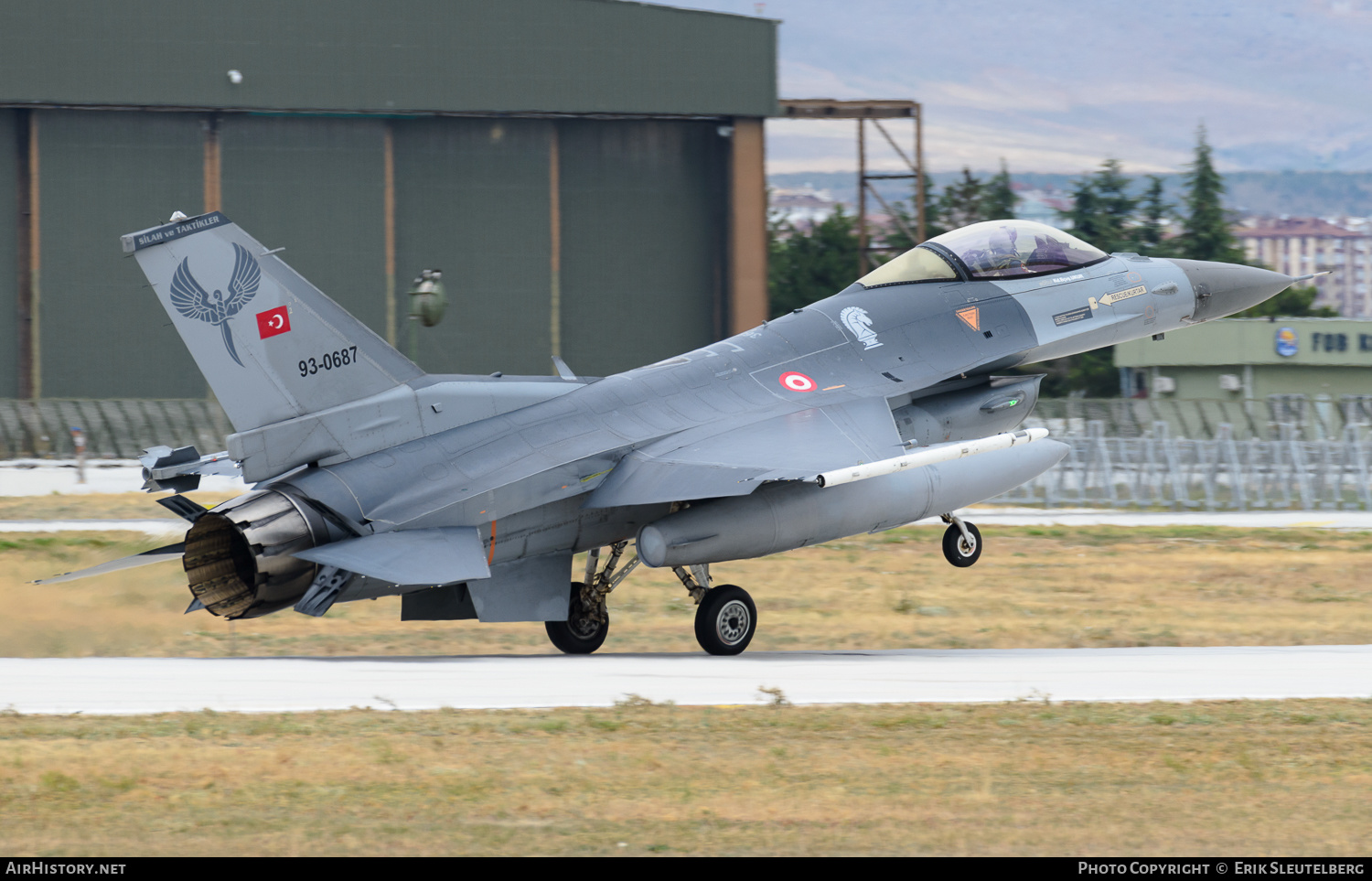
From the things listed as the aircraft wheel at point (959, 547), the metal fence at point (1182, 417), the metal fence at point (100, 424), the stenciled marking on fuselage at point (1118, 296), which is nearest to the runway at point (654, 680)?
the aircraft wheel at point (959, 547)

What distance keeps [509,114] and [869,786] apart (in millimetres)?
42298

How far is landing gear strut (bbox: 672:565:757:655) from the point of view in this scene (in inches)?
588

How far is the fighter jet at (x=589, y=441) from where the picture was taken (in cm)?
1318

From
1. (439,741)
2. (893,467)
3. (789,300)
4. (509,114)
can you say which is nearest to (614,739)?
(439,741)

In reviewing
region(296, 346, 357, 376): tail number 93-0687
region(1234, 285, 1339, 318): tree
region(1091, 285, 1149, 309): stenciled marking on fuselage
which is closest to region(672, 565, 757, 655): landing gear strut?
region(296, 346, 357, 376): tail number 93-0687

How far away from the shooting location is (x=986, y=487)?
15219mm

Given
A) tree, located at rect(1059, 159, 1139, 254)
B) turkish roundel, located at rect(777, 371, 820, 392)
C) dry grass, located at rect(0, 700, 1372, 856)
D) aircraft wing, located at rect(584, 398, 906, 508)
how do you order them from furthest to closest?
tree, located at rect(1059, 159, 1139, 254), turkish roundel, located at rect(777, 371, 820, 392), aircraft wing, located at rect(584, 398, 906, 508), dry grass, located at rect(0, 700, 1372, 856)

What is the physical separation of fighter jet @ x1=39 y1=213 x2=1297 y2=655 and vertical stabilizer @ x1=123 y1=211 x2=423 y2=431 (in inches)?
0.7

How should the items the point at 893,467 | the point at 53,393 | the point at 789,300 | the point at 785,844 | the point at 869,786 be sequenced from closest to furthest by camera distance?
1. the point at 785,844
2. the point at 869,786
3. the point at 893,467
4. the point at 53,393
5. the point at 789,300

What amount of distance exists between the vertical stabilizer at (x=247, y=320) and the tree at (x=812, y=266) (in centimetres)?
6378

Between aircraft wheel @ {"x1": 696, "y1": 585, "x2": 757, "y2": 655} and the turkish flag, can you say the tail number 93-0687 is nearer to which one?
the turkish flag

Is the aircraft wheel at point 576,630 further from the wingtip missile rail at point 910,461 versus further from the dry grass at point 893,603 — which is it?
the wingtip missile rail at point 910,461

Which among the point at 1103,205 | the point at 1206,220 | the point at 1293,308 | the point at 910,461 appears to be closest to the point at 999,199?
the point at 1103,205

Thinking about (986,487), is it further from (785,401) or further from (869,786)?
(869,786)
